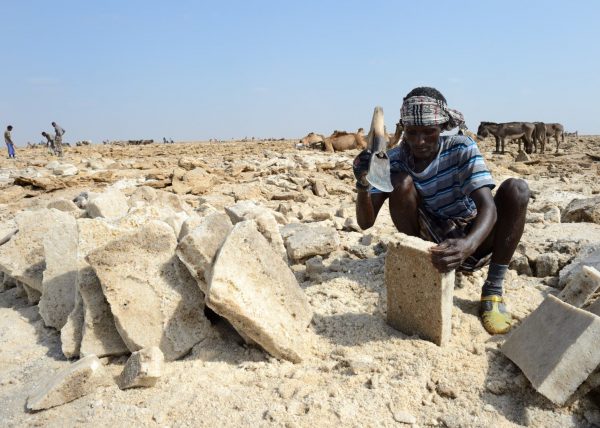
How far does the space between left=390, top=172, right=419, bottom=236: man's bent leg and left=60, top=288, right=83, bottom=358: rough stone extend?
1840 mm

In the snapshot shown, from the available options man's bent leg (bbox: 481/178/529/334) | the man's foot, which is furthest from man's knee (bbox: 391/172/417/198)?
the man's foot

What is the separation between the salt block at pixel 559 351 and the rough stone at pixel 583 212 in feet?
8.77

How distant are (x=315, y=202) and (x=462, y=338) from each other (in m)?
4.04

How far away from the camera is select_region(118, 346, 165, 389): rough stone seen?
1943mm

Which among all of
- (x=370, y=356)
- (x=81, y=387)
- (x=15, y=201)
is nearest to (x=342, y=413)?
(x=370, y=356)

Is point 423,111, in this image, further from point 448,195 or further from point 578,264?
point 578,264

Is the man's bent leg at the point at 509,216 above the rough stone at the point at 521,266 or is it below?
above

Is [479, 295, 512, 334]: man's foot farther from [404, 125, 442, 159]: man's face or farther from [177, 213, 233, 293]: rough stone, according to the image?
[177, 213, 233, 293]: rough stone

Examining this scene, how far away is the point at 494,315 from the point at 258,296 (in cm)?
120

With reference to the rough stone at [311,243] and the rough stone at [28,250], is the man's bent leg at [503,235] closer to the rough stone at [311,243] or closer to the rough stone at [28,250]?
the rough stone at [311,243]

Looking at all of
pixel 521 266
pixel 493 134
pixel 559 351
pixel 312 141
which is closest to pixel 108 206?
pixel 521 266

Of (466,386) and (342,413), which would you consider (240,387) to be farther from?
(466,386)

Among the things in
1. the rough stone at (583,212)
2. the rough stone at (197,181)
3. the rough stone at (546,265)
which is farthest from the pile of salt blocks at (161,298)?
the rough stone at (197,181)

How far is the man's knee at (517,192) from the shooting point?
2402 mm
